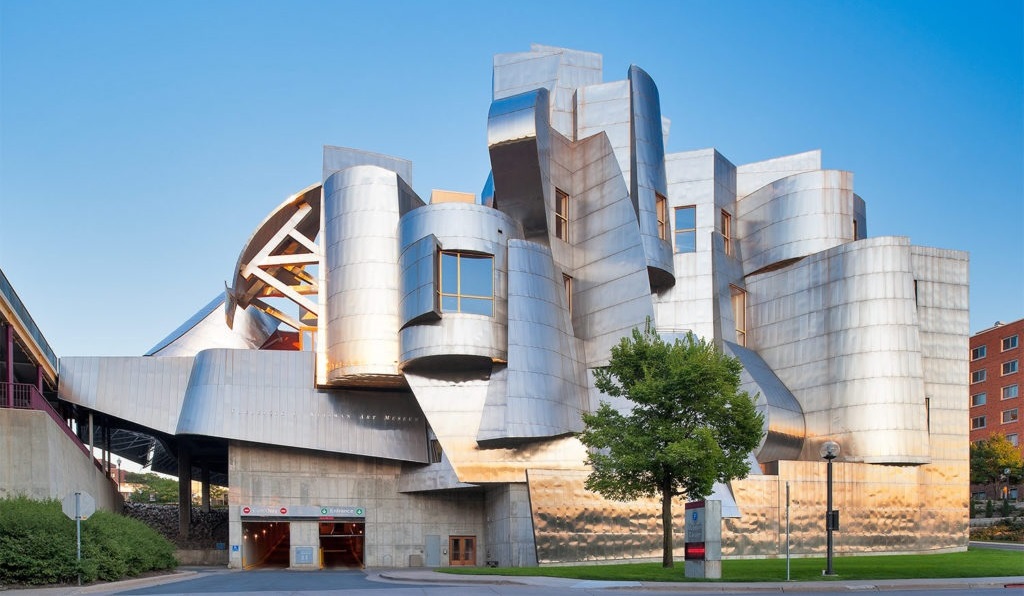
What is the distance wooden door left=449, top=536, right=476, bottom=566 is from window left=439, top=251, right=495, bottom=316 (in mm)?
15480

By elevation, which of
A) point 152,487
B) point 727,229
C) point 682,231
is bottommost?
point 152,487

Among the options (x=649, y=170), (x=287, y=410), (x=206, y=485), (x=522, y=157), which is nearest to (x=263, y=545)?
(x=287, y=410)

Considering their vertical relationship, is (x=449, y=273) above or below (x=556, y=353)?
above

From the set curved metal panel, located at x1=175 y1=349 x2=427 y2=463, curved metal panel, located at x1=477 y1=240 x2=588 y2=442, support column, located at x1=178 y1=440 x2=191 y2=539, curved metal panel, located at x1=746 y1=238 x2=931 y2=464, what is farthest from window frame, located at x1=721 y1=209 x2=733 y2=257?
support column, located at x1=178 y1=440 x2=191 y2=539

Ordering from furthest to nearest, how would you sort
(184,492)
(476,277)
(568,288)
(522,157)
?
(184,492)
(568,288)
(522,157)
(476,277)

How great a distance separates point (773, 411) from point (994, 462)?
157ft

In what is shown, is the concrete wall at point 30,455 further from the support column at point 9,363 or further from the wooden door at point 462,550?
the wooden door at point 462,550

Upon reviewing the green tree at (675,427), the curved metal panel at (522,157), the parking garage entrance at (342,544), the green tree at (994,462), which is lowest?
the parking garage entrance at (342,544)

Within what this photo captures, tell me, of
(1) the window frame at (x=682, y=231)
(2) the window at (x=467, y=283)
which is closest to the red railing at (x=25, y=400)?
(2) the window at (x=467, y=283)

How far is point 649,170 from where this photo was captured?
53.5 meters

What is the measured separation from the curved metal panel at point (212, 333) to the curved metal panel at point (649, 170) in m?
31.4

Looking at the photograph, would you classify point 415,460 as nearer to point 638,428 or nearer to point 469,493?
point 469,493

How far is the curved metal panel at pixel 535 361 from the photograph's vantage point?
48.9 meters

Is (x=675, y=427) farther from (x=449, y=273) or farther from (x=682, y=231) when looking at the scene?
(x=682, y=231)
